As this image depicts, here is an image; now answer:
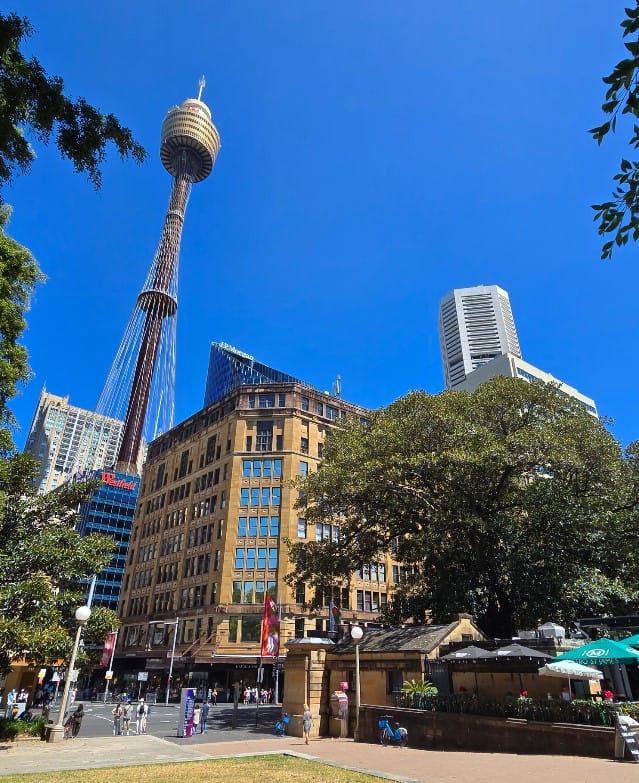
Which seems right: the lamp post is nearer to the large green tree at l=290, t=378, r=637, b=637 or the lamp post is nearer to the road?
the road

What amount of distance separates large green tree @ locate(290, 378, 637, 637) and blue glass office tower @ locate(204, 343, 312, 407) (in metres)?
97.4

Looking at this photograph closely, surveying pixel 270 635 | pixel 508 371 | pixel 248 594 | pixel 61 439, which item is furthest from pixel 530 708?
pixel 61 439

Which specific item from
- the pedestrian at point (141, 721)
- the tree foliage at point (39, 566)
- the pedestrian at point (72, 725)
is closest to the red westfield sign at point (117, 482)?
the pedestrian at point (141, 721)

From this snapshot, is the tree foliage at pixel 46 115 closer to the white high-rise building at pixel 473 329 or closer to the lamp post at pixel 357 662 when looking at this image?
the lamp post at pixel 357 662

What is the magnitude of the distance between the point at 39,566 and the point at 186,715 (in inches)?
420

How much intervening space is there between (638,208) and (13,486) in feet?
67.4

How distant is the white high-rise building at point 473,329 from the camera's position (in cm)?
17425

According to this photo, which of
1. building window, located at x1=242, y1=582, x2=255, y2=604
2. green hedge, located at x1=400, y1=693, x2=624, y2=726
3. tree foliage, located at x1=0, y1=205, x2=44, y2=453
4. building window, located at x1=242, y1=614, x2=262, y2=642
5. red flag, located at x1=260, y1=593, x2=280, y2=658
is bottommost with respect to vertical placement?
green hedge, located at x1=400, y1=693, x2=624, y2=726

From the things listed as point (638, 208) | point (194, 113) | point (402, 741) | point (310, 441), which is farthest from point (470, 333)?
point (638, 208)

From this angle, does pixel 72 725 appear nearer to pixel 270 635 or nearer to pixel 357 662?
pixel 270 635

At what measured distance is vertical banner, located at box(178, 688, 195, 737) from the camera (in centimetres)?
2316

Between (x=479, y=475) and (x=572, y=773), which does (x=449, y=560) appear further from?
(x=572, y=773)

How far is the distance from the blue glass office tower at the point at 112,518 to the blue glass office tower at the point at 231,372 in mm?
29971

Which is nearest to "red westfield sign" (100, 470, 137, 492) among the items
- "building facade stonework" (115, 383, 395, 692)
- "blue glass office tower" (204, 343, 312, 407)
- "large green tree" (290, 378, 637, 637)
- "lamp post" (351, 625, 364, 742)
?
"blue glass office tower" (204, 343, 312, 407)
